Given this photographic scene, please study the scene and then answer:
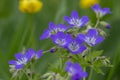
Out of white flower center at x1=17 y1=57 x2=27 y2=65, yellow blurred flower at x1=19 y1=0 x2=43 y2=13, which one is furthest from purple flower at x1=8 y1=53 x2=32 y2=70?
yellow blurred flower at x1=19 y1=0 x2=43 y2=13

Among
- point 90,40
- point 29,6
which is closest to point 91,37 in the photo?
point 90,40

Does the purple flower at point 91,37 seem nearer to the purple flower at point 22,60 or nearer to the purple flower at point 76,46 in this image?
the purple flower at point 76,46

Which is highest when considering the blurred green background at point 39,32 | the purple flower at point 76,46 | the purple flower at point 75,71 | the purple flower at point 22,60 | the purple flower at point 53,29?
the blurred green background at point 39,32

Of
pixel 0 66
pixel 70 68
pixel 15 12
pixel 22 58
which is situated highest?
pixel 15 12

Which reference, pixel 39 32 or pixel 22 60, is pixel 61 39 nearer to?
pixel 22 60

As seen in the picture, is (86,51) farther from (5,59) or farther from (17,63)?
(5,59)

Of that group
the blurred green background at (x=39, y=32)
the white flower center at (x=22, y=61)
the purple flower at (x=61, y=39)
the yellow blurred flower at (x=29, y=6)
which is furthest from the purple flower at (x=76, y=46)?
the yellow blurred flower at (x=29, y=6)

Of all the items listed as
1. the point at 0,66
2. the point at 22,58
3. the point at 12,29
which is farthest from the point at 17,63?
the point at 12,29
